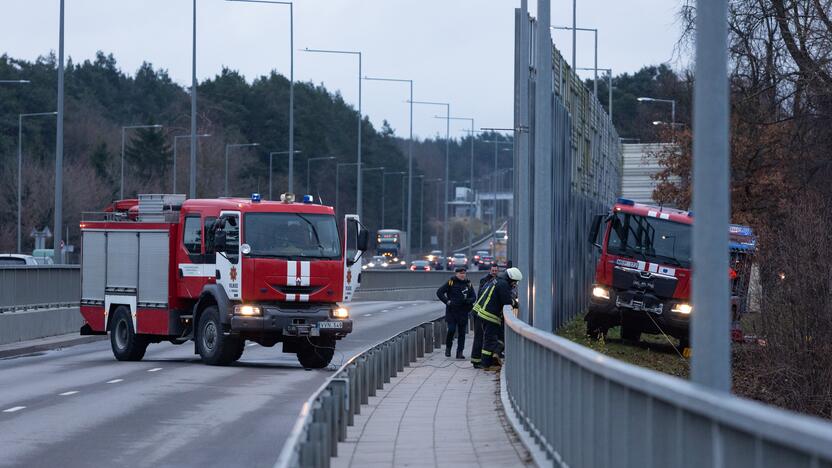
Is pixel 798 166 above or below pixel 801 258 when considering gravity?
above

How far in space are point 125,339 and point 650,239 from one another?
10.5 metres

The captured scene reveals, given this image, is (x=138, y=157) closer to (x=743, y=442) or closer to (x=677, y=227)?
(x=677, y=227)

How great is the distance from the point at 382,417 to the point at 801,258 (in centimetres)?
1067

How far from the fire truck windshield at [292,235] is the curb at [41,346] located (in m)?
7.27

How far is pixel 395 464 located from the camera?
11.8 metres

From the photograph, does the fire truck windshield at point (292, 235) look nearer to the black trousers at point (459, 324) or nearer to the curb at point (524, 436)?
the black trousers at point (459, 324)

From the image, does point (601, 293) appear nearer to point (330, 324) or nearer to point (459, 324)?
→ point (459, 324)

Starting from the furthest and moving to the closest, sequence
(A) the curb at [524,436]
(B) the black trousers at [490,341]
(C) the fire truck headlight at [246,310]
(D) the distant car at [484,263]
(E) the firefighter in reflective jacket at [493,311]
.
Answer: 1. (D) the distant car at [484,263]
2. (C) the fire truck headlight at [246,310]
3. (B) the black trousers at [490,341]
4. (E) the firefighter in reflective jacket at [493,311]
5. (A) the curb at [524,436]

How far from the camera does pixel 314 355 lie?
81.7ft

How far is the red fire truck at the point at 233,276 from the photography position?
76.9ft

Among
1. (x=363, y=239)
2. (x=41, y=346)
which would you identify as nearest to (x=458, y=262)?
(x=363, y=239)

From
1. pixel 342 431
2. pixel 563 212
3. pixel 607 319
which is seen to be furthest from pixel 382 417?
pixel 563 212

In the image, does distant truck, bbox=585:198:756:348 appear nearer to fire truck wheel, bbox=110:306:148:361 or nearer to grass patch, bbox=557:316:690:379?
grass patch, bbox=557:316:690:379

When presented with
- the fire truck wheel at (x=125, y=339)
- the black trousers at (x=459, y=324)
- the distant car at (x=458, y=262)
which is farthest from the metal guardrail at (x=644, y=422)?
the fire truck wheel at (x=125, y=339)
